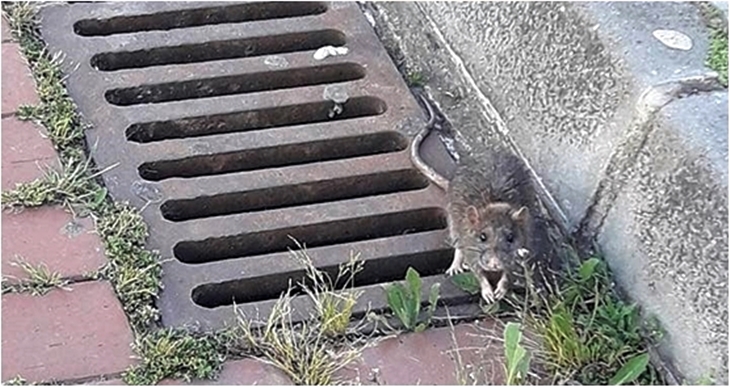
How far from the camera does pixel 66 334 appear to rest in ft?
9.57

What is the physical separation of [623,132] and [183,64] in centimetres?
126

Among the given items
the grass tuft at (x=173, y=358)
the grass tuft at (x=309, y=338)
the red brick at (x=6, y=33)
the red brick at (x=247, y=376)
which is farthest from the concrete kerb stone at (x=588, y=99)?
the red brick at (x=6, y=33)

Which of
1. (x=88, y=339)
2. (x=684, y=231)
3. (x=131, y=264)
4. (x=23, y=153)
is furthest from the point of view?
(x=23, y=153)

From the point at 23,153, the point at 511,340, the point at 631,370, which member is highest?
the point at 23,153

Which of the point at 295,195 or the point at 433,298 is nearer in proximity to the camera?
the point at 433,298

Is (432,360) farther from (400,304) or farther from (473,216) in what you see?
(473,216)

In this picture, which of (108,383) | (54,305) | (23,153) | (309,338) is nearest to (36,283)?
(54,305)

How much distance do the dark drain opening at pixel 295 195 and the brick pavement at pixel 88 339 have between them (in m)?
0.24

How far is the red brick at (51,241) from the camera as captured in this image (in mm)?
3064

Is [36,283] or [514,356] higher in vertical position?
[36,283]

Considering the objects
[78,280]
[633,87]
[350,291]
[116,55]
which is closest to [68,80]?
[116,55]

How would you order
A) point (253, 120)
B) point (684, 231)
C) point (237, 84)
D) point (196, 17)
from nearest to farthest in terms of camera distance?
point (684, 231), point (253, 120), point (237, 84), point (196, 17)

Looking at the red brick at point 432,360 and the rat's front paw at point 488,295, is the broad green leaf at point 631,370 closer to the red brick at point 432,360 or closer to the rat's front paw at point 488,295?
the red brick at point 432,360

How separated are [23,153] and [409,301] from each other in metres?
1.01
